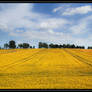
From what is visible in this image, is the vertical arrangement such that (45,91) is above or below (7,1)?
below

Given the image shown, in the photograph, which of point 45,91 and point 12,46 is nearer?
point 45,91

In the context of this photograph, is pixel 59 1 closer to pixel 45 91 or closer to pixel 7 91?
pixel 45 91

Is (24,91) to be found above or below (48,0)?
below

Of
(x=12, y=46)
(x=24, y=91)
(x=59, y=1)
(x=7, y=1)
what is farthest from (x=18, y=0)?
(x=12, y=46)

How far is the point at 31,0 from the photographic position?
8.27ft

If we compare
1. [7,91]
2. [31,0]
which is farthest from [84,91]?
[31,0]

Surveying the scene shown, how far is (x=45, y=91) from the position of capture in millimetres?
2598

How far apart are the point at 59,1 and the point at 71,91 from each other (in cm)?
168

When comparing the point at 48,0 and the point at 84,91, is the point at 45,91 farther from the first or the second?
the point at 48,0

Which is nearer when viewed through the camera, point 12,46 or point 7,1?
Result: point 7,1

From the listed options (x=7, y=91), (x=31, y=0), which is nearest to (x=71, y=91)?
(x=7, y=91)

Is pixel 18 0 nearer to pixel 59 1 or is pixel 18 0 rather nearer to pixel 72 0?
pixel 59 1

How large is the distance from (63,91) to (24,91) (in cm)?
72

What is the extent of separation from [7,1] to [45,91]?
182 cm
